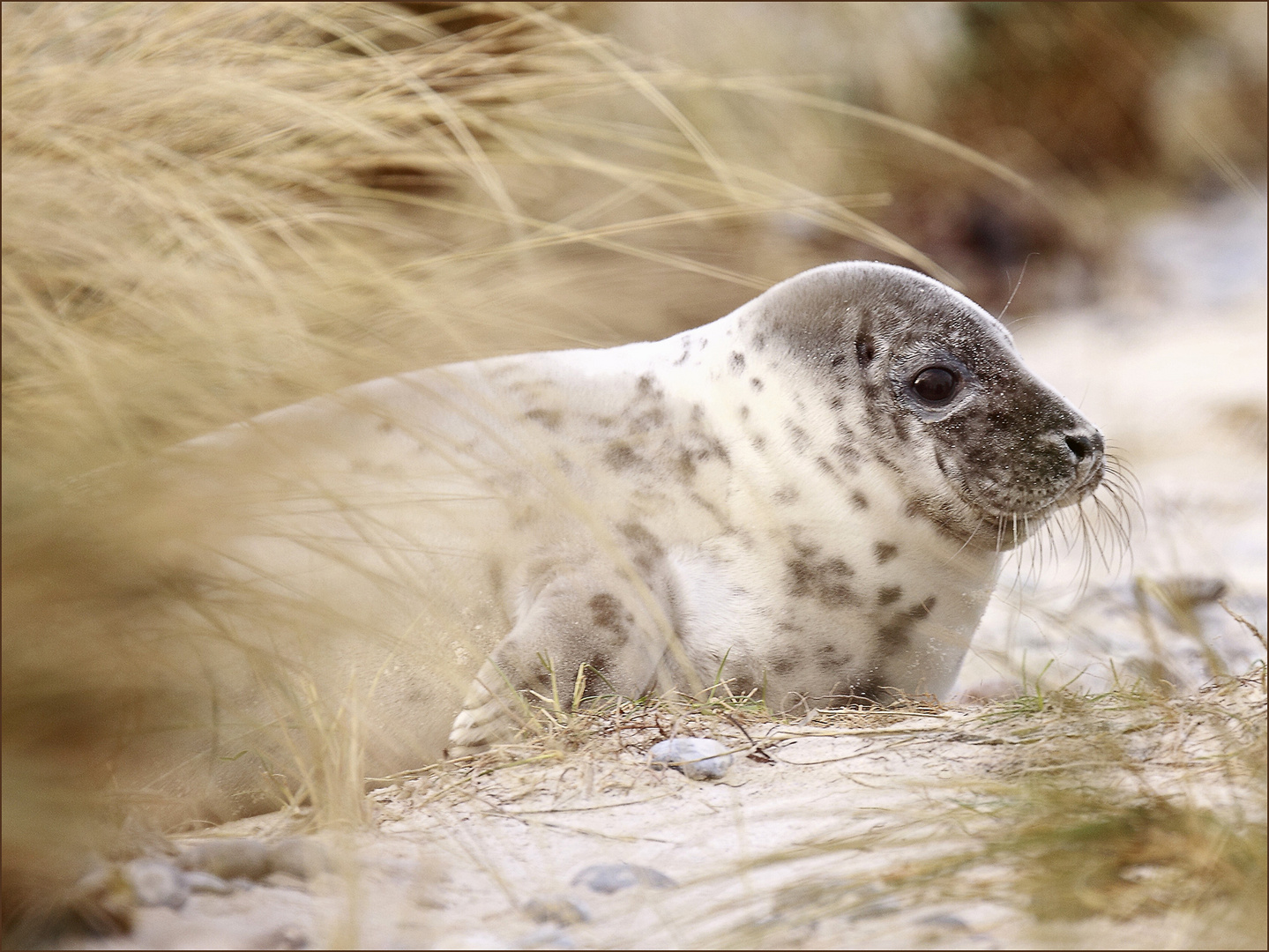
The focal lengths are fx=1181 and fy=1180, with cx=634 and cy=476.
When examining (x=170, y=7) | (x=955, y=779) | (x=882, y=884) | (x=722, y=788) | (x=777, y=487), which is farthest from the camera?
(x=170, y=7)

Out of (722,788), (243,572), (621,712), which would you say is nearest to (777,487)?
(621,712)

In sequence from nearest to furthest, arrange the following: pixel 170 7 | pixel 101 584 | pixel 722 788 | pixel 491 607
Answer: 1. pixel 101 584
2. pixel 722 788
3. pixel 491 607
4. pixel 170 7

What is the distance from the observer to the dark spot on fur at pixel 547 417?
2.66m

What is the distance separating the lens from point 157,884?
150cm

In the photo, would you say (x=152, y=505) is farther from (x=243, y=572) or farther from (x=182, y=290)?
(x=182, y=290)

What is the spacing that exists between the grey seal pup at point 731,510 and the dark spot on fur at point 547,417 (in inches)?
0.5

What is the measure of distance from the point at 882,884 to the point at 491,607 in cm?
121

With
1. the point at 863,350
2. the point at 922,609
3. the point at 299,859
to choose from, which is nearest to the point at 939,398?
the point at 863,350

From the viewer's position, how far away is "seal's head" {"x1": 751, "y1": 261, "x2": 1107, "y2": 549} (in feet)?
8.44

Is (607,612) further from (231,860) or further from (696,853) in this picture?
(231,860)

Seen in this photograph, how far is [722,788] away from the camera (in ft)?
6.43

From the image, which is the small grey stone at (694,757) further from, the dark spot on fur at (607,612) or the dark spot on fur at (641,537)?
the dark spot on fur at (641,537)

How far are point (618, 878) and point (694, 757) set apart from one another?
18.1 inches

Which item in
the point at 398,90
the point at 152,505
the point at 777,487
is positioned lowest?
the point at 777,487
